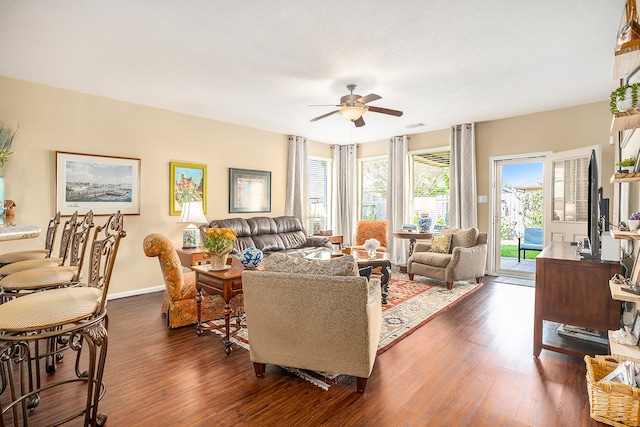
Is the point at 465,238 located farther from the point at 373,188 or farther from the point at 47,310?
the point at 47,310

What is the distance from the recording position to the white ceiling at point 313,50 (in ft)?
7.96

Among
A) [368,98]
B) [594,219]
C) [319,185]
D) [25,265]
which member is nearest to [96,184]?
[25,265]

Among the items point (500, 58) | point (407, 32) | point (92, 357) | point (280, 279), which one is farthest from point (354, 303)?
point (500, 58)

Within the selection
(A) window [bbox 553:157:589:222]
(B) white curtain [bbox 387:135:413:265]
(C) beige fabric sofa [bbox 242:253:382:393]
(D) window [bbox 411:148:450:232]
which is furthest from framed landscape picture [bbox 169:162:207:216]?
(A) window [bbox 553:157:589:222]

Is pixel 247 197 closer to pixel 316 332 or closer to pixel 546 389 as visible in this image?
pixel 316 332

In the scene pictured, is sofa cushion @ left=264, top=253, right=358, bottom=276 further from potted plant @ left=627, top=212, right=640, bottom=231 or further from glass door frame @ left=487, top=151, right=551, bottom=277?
glass door frame @ left=487, top=151, right=551, bottom=277

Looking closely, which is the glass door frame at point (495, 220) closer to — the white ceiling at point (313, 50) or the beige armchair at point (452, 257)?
the beige armchair at point (452, 257)

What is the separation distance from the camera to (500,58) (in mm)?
3217

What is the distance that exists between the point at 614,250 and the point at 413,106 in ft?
10.4

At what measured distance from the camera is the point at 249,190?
6.00m

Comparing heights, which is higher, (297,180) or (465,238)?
(297,180)

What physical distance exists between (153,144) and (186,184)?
746 mm

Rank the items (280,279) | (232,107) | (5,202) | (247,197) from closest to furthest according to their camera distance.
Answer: (280,279), (5,202), (232,107), (247,197)

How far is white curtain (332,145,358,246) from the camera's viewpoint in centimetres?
763
